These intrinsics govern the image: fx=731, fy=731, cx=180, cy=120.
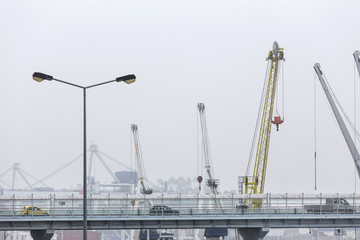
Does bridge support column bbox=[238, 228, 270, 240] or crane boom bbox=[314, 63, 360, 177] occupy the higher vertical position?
crane boom bbox=[314, 63, 360, 177]

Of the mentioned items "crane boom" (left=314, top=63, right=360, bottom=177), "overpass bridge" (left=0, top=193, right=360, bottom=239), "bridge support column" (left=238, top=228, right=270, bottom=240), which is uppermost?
"crane boom" (left=314, top=63, right=360, bottom=177)

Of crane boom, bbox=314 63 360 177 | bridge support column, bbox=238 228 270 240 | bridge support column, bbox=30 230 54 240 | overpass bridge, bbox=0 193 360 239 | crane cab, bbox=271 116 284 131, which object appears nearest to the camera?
overpass bridge, bbox=0 193 360 239

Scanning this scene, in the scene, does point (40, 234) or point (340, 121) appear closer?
point (40, 234)

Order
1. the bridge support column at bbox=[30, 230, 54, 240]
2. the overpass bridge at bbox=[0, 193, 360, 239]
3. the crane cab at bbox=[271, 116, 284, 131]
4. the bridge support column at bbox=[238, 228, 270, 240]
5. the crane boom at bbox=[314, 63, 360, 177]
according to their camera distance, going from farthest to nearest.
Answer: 1. the crane cab at bbox=[271, 116, 284, 131]
2. the crane boom at bbox=[314, 63, 360, 177]
3. the bridge support column at bbox=[238, 228, 270, 240]
4. the bridge support column at bbox=[30, 230, 54, 240]
5. the overpass bridge at bbox=[0, 193, 360, 239]

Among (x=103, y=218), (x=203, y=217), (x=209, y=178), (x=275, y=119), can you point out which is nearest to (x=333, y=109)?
(x=275, y=119)

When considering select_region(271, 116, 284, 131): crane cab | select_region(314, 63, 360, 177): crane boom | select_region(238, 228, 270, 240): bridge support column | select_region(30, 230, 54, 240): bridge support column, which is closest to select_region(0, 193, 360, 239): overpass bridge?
select_region(238, 228, 270, 240): bridge support column

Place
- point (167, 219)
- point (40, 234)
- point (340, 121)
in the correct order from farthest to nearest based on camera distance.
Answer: point (340, 121) < point (40, 234) < point (167, 219)

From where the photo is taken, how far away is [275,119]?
14612 centimetres

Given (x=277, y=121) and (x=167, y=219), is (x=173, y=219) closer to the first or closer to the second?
(x=167, y=219)

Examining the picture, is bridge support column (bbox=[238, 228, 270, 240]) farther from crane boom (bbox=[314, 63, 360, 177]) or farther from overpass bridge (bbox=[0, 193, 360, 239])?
crane boom (bbox=[314, 63, 360, 177])

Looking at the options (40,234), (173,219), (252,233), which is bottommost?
(252,233)

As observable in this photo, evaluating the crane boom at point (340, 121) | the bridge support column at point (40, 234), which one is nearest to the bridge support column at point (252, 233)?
the bridge support column at point (40, 234)

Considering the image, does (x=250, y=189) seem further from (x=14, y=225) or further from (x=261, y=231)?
(x=14, y=225)

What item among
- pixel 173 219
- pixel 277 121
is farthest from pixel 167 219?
pixel 277 121
